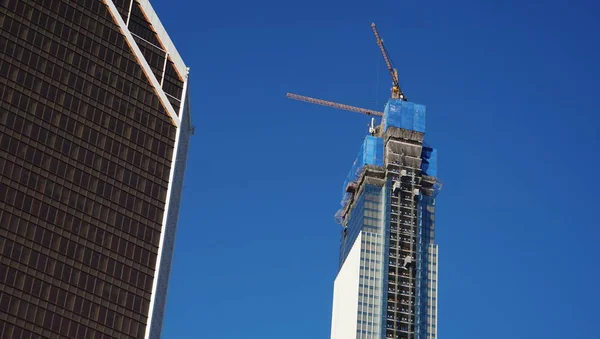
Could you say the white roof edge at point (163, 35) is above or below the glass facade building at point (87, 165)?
above

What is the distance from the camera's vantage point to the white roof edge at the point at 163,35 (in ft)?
591

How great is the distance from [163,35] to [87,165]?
27.3m

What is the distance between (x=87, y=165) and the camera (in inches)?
6467

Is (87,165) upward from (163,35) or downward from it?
downward

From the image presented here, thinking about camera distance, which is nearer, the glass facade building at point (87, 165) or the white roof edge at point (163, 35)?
the glass facade building at point (87, 165)

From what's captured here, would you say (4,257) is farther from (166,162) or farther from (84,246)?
(166,162)

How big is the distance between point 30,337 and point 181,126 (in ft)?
151

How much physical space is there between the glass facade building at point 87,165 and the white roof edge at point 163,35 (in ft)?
0.66

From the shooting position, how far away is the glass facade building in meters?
152

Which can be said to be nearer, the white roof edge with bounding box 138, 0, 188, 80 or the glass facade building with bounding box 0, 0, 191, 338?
the glass facade building with bounding box 0, 0, 191, 338

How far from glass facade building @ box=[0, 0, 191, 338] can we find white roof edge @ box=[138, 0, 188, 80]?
0.20 meters

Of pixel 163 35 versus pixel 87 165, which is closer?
pixel 87 165

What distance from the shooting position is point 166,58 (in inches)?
7106

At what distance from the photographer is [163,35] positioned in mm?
180750
